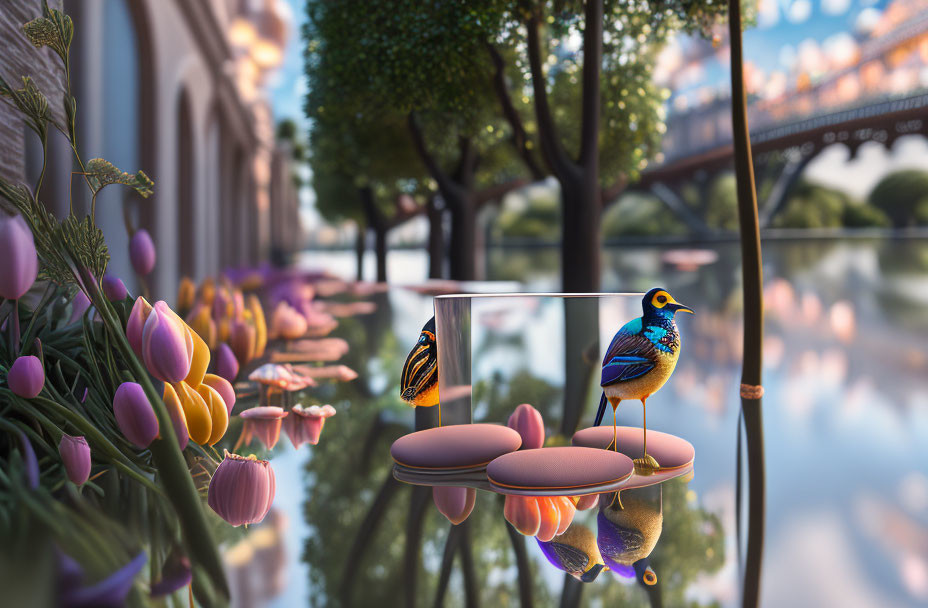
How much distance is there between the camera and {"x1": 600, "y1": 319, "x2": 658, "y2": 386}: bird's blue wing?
2662 mm

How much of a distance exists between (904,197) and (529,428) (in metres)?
32.4

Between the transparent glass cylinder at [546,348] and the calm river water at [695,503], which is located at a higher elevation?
the transparent glass cylinder at [546,348]

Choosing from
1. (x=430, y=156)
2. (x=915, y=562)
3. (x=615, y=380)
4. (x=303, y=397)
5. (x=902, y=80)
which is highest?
Result: (x=902, y=80)

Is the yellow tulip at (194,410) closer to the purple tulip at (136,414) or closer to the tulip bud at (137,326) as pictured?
the tulip bud at (137,326)

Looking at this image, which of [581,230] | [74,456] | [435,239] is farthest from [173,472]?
[435,239]

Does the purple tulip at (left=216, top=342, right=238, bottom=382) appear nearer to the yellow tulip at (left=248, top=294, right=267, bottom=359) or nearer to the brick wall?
the brick wall

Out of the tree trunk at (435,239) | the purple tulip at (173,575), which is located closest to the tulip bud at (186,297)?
the purple tulip at (173,575)

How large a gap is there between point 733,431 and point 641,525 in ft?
6.15

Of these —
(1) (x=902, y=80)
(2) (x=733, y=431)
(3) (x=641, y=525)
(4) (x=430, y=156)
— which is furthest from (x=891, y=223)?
(3) (x=641, y=525)

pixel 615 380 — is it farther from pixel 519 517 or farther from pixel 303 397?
pixel 303 397

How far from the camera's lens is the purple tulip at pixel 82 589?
1135 millimetres

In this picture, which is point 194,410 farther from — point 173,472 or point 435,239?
point 435,239

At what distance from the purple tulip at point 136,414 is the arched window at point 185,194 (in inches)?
396

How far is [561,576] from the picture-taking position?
1.96 meters
